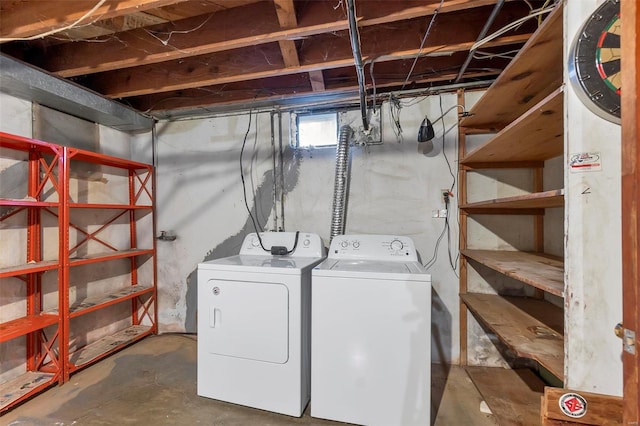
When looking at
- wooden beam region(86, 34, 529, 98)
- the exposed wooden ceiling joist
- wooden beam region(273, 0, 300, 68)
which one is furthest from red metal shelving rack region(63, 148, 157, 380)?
wooden beam region(273, 0, 300, 68)

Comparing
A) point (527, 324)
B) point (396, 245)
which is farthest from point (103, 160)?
A: point (527, 324)

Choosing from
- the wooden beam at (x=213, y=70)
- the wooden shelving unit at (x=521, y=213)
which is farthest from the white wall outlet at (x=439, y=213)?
the wooden beam at (x=213, y=70)

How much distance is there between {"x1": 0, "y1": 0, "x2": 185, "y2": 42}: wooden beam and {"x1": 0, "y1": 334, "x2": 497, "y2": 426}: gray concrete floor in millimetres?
2238

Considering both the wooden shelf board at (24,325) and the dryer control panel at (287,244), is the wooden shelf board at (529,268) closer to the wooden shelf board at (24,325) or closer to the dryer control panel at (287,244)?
the dryer control panel at (287,244)

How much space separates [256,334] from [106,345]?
69.5 inches

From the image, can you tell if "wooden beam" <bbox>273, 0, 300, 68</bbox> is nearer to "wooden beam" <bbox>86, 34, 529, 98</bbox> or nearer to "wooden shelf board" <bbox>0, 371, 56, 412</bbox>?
"wooden beam" <bbox>86, 34, 529, 98</bbox>

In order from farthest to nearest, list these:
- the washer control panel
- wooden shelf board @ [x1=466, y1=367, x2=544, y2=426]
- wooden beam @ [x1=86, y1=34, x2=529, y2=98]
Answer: the washer control panel, wooden beam @ [x1=86, y1=34, x2=529, y2=98], wooden shelf board @ [x1=466, y1=367, x2=544, y2=426]

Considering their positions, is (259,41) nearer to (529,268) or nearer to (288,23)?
(288,23)

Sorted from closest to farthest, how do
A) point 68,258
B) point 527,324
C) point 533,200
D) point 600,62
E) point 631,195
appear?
point 631,195
point 600,62
point 533,200
point 527,324
point 68,258

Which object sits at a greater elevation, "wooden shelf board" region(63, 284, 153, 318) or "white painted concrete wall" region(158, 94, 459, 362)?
"white painted concrete wall" region(158, 94, 459, 362)

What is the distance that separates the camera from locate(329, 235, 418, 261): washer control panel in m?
1.96

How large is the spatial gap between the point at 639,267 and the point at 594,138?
1.85 ft

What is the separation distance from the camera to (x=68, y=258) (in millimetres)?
1985

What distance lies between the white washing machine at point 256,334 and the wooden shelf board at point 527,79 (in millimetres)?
1564
